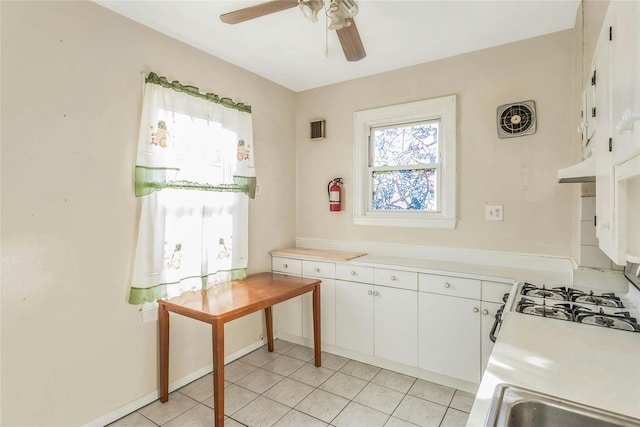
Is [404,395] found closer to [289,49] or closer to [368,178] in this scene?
[368,178]

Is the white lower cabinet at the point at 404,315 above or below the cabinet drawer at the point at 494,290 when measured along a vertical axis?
below

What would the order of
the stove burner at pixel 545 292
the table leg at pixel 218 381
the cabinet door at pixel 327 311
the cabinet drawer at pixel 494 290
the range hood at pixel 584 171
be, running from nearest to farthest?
1. the range hood at pixel 584 171
2. the stove burner at pixel 545 292
3. the table leg at pixel 218 381
4. the cabinet drawer at pixel 494 290
5. the cabinet door at pixel 327 311

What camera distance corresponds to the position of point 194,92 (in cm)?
250

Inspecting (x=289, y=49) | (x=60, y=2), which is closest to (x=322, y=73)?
(x=289, y=49)

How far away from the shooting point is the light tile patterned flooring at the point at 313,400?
2.08m

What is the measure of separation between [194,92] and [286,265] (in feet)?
5.65

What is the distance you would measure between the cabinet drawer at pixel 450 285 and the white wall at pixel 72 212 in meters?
1.89

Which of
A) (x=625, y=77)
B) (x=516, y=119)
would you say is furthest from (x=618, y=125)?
(x=516, y=119)

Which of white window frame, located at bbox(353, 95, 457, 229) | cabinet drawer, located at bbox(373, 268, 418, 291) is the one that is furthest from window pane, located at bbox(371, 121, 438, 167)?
cabinet drawer, located at bbox(373, 268, 418, 291)

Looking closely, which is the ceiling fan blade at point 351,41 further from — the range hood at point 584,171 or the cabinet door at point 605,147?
the range hood at point 584,171

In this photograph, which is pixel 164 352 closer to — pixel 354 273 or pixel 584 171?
pixel 354 273

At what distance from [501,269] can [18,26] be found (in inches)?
132

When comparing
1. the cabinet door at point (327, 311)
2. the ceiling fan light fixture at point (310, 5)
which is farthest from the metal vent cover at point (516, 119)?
the cabinet door at point (327, 311)

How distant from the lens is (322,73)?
3.14 meters
